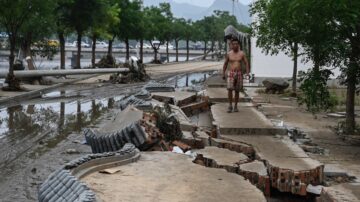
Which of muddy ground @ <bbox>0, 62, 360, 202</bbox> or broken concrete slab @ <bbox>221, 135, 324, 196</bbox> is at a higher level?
broken concrete slab @ <bbox>221, 135, 324, 196</bbox>

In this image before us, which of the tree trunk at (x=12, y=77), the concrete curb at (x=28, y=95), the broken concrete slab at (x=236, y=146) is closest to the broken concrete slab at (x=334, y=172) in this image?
the broken concrete slab at (x=236, y=146)

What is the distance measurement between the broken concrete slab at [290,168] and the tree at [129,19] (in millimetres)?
38224

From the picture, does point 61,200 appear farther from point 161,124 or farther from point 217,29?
point 217,29

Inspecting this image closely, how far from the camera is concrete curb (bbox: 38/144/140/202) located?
5.94m

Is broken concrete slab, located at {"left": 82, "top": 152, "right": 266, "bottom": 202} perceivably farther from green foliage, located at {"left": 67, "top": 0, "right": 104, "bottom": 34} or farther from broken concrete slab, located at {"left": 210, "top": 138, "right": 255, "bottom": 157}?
green foliage, located at {"left": 67, "top": 0, "right": 104, "bottom": 34}

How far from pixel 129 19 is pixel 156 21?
15.9m

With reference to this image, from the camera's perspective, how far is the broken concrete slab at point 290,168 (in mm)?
7844

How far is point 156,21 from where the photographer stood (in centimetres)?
6325

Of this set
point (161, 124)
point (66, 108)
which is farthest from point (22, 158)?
point (66, 108)

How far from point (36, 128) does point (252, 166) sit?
704cm

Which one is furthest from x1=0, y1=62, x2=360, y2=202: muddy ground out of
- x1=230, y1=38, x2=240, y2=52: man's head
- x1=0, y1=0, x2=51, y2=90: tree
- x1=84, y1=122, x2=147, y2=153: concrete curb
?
x1=0, y1=0, x2=51, y2=90: tree

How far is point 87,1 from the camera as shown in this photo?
35719 millimetres

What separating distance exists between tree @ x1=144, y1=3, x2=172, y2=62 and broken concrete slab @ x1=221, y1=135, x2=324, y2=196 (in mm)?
44189

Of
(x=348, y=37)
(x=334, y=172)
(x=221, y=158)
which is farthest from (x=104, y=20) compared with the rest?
(x=334, y=172)
